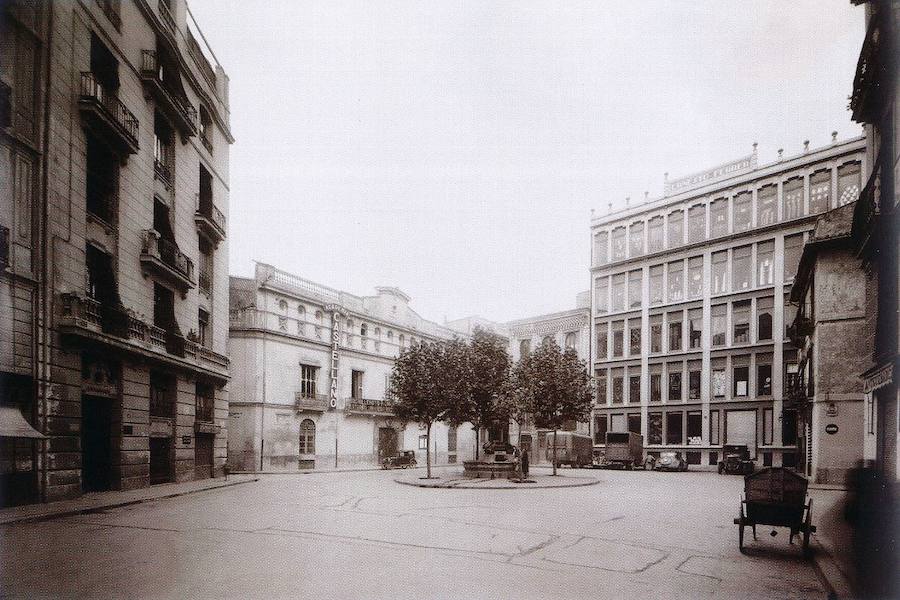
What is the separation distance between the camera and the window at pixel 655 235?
50.4 m

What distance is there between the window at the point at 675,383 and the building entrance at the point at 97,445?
38.9m

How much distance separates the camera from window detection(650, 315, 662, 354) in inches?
1959

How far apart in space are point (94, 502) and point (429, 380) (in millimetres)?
16932

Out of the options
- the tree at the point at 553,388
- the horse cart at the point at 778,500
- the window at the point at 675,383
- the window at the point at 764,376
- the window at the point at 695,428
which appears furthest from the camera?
the window at the point at 675,383

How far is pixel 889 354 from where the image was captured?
15.7 metres

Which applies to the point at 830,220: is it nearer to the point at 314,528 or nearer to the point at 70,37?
the point at 314,528

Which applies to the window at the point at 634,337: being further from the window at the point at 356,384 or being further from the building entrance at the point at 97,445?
the building entrance at the point at 97,445

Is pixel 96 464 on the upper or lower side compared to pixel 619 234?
lower

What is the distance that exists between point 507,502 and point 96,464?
12.6m

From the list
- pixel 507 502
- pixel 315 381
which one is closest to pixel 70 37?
pixel 507 502

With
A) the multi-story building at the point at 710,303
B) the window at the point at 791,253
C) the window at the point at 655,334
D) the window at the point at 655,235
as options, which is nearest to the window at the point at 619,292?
the multi-story building at the point at 710,303

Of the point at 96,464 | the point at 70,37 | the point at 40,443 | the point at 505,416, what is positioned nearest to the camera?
the point at 40,443

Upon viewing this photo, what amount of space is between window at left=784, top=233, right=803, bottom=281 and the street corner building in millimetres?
35326

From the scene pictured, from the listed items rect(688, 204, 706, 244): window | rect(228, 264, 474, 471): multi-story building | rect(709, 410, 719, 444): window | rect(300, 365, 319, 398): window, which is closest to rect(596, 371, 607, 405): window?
rect(709, 410, 719, 444): window
